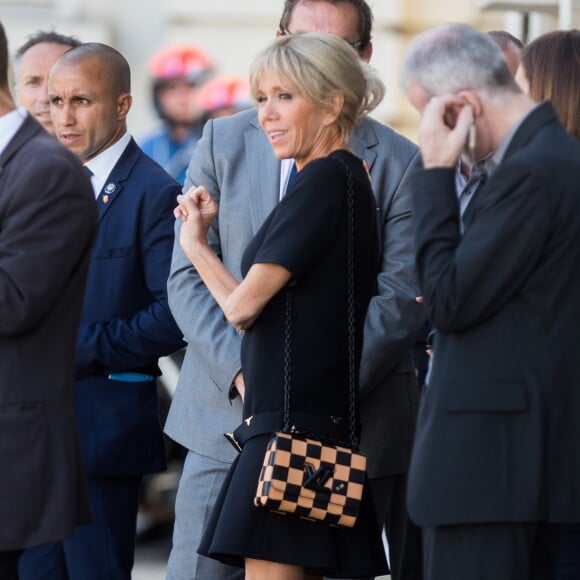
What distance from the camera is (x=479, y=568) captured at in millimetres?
3529

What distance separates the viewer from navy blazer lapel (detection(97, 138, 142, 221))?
4961 mm

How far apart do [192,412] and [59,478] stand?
102 cm

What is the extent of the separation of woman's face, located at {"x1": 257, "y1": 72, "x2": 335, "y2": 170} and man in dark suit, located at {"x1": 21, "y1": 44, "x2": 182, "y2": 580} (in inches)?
35.9

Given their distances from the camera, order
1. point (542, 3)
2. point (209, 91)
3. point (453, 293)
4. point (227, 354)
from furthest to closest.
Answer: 1. point (209, 91)
2. point (542, 3)
3. point (227, 354)
4. point (453, 293)

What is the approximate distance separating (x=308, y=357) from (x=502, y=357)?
0.58m

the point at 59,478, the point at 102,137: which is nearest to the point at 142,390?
the point at 102,137

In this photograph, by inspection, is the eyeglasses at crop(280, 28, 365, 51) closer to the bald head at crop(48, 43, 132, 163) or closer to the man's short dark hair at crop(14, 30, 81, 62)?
the bald head at crop(48, 43, 132, 163)

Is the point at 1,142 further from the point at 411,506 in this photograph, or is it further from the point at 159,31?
the point at 159,31

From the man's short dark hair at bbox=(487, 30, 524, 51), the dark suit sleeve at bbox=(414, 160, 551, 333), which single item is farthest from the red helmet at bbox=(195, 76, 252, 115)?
the dark suit sleeve at bbox=(414, 160, 551, 333)

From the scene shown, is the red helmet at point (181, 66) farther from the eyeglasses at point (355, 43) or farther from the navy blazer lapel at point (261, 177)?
the navy blazer lapel at point (261, 177)

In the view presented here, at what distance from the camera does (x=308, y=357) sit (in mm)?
3912

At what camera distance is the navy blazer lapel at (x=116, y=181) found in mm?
4961

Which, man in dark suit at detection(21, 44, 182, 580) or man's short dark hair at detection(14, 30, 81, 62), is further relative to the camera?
man's short dark hair at detection(14, 30, 81, 62)

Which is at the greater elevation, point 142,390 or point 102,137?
point 102,137
